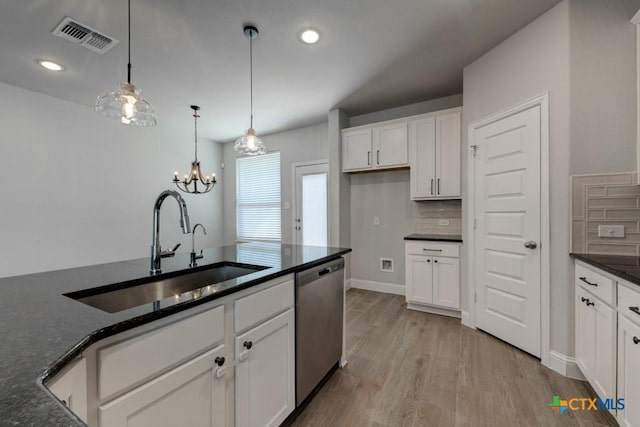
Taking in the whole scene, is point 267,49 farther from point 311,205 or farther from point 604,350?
point 604,350

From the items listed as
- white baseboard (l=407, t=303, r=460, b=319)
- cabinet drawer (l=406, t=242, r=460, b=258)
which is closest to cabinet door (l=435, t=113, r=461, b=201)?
cabinet drawer (l=406, t=242, r=460, b=258)

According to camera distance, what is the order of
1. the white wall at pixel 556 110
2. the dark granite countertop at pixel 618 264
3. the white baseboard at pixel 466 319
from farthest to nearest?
the white baseboard at pixel 466 319, the white wall at pixel 556 110, the dark granite countertop at pixel 618 264

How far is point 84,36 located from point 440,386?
13.1ft

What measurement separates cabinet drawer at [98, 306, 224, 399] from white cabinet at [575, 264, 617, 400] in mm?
2088

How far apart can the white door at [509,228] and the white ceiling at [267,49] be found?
2.99 ft

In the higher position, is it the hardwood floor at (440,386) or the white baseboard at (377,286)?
the white baseboard at (377,286)

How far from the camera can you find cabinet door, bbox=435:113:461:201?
3.28 metres

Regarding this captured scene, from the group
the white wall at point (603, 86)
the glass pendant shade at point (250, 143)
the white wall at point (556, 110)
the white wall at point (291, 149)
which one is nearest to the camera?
the white wall at point (603, 86)

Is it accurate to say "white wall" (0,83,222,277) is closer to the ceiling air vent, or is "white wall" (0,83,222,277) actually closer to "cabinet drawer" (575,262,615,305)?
the ceiling air vent

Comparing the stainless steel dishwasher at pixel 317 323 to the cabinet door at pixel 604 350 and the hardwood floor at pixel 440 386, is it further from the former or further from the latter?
the cabinet door at pixel 604 350

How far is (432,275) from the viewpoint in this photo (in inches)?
129

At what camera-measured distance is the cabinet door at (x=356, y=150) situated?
3.94m

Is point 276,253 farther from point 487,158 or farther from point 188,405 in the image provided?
point 487,158

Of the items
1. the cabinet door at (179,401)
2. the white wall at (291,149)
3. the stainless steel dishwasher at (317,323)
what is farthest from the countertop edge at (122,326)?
the white wall at (291,149)
